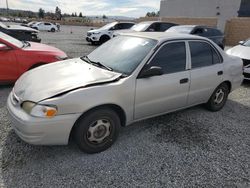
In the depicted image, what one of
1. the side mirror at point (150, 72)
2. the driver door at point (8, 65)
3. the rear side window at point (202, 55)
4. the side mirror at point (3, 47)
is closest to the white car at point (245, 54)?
the rear side window at point (202, 55)

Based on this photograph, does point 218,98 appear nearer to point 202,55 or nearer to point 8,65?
point 202,55

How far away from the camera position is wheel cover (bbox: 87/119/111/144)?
9.34 feet

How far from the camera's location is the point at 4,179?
95.7 inches

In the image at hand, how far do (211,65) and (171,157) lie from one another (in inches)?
79.2

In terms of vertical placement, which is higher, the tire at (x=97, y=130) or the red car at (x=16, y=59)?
the red car at (x=16, y=59)

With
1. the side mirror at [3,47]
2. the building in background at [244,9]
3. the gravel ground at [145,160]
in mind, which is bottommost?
the gravel ground at [145,160]

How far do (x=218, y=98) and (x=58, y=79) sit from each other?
10.5 ft

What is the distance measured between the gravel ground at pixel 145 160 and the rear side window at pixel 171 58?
1.03m

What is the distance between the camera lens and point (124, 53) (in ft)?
11.3

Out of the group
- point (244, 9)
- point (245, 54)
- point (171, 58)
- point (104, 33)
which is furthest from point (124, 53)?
point (244, 9)

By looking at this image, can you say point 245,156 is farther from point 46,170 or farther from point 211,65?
point 46,170

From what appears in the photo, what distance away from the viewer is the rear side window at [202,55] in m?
3.78

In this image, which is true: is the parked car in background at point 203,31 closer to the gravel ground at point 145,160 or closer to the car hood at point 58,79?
the gravel ground at point 145,160

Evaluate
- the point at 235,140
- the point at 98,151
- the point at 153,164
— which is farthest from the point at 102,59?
the point at 235,140
